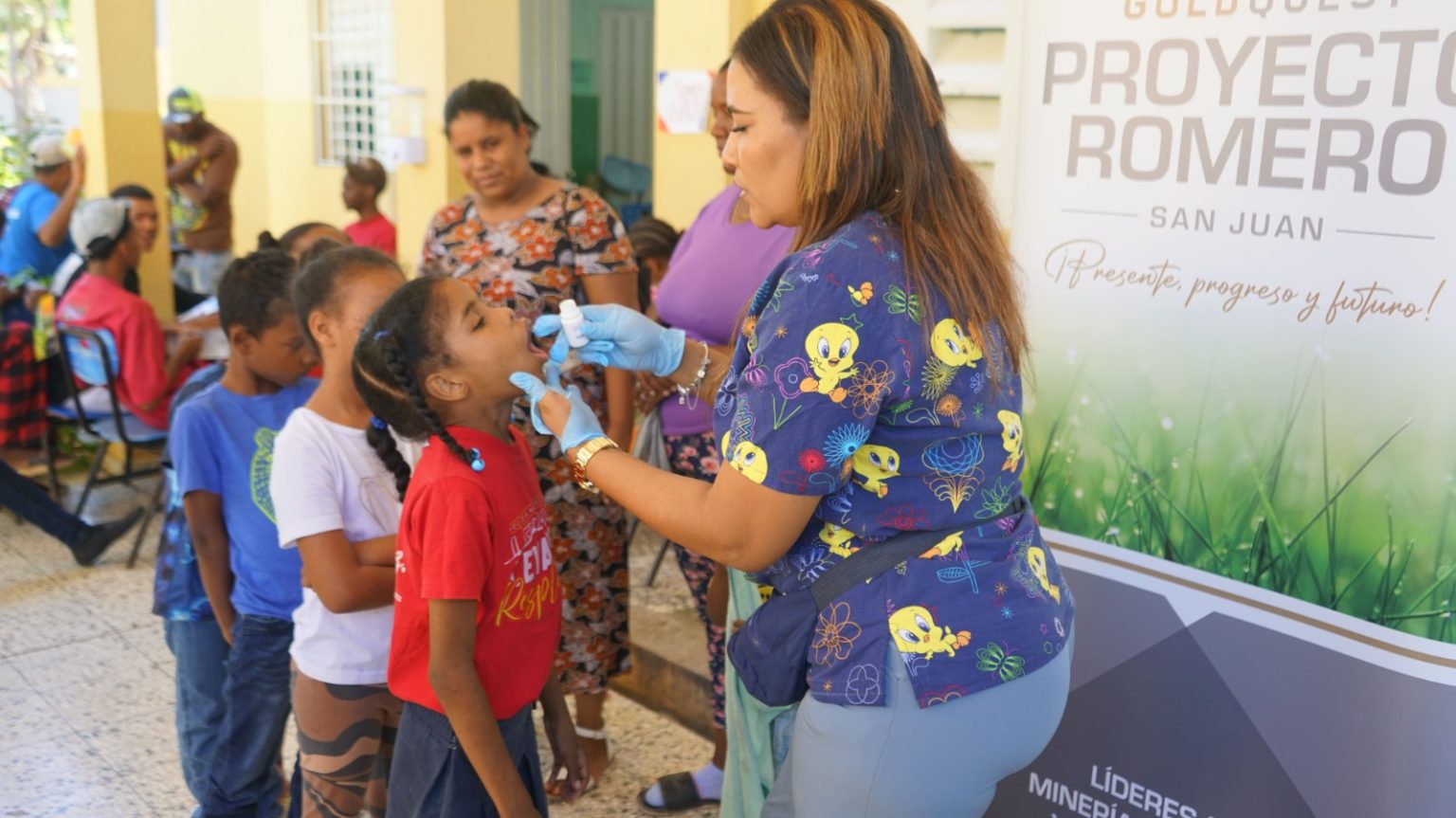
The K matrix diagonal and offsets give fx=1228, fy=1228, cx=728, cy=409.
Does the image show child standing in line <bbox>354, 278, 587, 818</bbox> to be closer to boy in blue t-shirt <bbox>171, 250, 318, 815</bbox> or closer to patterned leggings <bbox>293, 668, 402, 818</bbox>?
patterned leggings <bbox>293, 668, 402, 818</bbox>

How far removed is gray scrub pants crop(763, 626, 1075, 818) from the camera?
1.40 meters

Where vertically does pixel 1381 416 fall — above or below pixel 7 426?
above

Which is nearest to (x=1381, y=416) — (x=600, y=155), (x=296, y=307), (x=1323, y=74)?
(x=1323, y=74)

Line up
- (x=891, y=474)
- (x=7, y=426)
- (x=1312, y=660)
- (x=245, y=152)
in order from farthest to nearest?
(x=245, y=152)
(x=7, y=426)
(x=1312, y=660)
(x=891, y=474)

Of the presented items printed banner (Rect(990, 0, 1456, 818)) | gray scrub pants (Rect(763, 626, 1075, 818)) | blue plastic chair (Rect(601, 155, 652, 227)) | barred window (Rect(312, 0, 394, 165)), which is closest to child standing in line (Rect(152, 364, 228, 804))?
gray scrub pants (Rect(763, 626, 1075, 818))

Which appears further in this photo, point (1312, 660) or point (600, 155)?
point (600, 155)

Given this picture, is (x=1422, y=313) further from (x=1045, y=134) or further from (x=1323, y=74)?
(x=1045, y=134)

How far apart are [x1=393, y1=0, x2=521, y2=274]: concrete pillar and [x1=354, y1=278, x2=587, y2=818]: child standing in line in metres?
4.35

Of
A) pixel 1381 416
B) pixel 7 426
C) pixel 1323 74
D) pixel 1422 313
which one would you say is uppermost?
pixel 1323 74

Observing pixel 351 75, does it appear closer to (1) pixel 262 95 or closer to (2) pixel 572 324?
(1) pixel 262 95

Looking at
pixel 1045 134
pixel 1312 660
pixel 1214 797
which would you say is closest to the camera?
pixel 1312 660

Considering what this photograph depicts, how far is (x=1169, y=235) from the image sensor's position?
2.21 m

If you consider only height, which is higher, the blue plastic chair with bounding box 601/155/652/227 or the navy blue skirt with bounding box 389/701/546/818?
the blue plastic chair with bounding box 601/155/652/227

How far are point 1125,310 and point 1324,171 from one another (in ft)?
1.41
